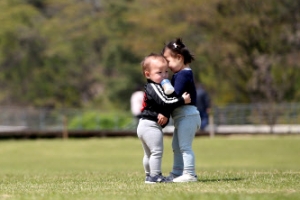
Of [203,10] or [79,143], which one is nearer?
[79,143]

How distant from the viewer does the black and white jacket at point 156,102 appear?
1016 centimetres

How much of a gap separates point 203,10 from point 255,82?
203 inches

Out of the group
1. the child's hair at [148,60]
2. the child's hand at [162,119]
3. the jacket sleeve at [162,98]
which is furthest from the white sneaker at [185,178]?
the child's hair at [148,60]

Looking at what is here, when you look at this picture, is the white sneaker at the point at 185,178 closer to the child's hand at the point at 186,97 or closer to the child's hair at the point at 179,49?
the child's hand at the point at 186,97

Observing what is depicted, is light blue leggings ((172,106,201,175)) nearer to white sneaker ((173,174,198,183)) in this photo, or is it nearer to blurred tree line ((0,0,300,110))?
white sneaker ((173,174,198,183))

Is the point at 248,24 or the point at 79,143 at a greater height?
the point at 248,24

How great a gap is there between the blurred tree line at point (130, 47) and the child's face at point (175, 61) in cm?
3654

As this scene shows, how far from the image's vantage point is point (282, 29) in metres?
51.5

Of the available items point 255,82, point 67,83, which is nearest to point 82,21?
point 67,83

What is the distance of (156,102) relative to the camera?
10.2 m

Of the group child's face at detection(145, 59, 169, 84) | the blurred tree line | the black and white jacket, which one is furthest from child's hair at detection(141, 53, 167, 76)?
the blurred tree line

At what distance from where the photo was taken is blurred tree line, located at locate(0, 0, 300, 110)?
2034 inches

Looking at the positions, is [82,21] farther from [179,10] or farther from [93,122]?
[93,122]

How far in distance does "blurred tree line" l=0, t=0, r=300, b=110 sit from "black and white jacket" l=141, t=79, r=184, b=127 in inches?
1446
